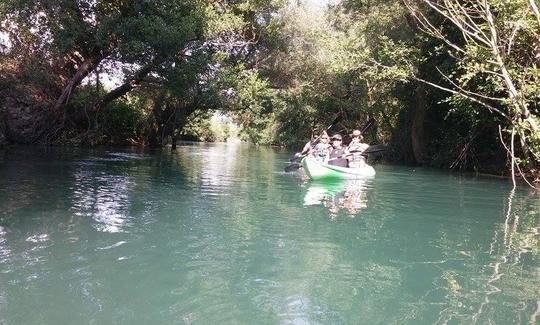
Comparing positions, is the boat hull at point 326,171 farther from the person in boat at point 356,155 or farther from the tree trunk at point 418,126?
the tree trunk at point 418,126

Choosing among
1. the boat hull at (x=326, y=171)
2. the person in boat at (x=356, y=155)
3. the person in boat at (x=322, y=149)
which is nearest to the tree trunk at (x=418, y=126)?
the person in boat at (x=322, y=149)

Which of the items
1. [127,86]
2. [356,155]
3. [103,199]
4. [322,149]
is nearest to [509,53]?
[356,155]

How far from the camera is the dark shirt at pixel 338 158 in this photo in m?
16.0

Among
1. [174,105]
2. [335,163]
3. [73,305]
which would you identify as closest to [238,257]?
[73,305]

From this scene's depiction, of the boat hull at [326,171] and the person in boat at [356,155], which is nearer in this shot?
the boat hull at [326,171]

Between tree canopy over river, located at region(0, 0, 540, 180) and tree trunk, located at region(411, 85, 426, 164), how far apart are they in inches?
2.3

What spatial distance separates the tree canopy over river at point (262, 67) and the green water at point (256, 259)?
6092mm

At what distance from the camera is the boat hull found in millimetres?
14336

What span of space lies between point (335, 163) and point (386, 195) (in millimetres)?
4078

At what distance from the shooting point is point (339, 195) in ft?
38.4

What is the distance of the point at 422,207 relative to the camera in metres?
10.4

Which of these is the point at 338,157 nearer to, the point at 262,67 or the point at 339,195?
the point at 339,195

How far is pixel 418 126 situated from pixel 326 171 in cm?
1099

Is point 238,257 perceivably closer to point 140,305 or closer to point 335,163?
point 140,305
